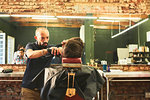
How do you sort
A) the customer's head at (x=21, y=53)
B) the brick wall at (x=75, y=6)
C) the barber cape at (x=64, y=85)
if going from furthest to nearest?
the brick wall at (x=75, y=6) → the customer's head at (x=21, y=53) → the barber cape at (x=64, y=85)

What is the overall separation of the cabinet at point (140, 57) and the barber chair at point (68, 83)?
8.45 ft

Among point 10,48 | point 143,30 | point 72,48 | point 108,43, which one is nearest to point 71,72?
point 72,48

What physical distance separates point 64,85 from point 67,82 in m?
0.04

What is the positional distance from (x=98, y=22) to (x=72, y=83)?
2585 millimetres

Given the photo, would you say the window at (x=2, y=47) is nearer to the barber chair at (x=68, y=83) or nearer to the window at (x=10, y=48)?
the window at (x=10, y=48)

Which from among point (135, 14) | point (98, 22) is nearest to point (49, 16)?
point (98, 22)

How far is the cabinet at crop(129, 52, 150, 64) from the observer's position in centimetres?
367

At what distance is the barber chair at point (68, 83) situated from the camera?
133 cm

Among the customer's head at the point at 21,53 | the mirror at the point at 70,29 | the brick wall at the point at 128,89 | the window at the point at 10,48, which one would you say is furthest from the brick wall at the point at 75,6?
the brick wall at the point at 128,89

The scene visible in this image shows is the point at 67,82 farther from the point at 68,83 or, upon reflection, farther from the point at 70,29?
the point at 70,29

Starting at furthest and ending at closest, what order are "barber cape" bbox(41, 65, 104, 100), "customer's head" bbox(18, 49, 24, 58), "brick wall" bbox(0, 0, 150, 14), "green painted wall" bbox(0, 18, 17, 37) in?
"brick wall" bbox(0, 0, 150, 14) → "green painted wall" bbox(0, 18, 17, 37) → "customer's head" bbox(18, 49, 24, 58) → "barber cape" bbox(41, 65, 104, 100)

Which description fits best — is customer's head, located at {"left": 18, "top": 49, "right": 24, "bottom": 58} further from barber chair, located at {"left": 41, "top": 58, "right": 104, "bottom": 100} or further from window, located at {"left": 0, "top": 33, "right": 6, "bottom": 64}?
barber chair, located at {"left": 41, "top": 58, "right": 104, "bottom": 100}

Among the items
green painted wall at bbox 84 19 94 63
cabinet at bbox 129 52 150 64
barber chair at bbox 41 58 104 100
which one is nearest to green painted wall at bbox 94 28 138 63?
green painted wall at bbox 84 19 94 63

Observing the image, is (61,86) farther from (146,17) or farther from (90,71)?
(146,17)
